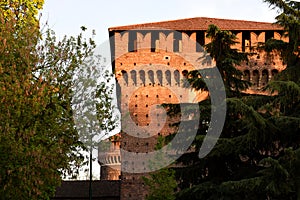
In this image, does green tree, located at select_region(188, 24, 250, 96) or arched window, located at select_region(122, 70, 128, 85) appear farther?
arched window, located at select_region(122, 70, 128, 85)

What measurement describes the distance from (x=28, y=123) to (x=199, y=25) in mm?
12204

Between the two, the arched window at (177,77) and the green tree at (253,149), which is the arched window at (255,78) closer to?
the arched window at (177,77)

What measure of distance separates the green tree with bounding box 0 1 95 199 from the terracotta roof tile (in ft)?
27.8

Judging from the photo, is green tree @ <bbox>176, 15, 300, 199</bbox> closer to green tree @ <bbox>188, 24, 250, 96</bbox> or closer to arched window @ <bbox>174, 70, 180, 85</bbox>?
green tree @ <bbox>188, 24, 250, 96</bbox>

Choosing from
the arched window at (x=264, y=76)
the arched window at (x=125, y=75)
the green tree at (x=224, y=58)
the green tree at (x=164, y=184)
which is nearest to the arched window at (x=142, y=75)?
the arched window at (x=125, y=75)

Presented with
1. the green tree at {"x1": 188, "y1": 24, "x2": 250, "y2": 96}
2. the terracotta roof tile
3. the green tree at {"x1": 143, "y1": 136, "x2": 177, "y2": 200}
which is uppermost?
the terracotta roof tile

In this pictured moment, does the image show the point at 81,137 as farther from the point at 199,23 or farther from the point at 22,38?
the point at 199,23

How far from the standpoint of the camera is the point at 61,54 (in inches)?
636

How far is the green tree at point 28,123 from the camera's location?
11.8 m

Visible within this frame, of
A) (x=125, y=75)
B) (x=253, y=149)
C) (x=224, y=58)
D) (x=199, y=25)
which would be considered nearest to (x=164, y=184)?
(x=253, y=149)

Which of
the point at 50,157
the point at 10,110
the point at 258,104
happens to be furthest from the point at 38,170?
the point at 258,104

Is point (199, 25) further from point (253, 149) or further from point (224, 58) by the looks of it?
point (253, 149)

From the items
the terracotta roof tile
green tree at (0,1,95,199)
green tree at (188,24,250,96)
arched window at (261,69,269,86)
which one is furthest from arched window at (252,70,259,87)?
green tree at (0,1,95,199)

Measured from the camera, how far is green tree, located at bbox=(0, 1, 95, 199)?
11.8m
